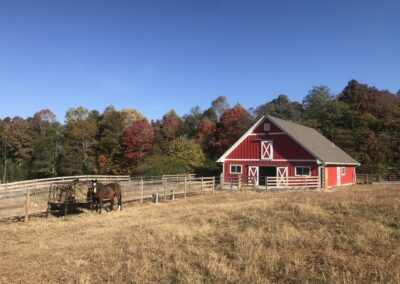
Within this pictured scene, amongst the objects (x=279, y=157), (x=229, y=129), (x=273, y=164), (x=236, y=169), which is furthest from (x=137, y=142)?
(x=279, y=157)

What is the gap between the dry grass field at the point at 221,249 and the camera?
7812 mm

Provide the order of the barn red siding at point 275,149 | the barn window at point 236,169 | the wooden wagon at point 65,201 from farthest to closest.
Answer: the barn window at point 236,169, the barn red siding at point 275,149, the wooden wagon at point 65,201

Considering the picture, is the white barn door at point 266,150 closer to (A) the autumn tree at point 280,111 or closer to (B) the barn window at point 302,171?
(B) the barn window at point 302,171

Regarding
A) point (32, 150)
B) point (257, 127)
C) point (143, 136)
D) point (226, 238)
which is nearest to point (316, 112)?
point (143, 136)

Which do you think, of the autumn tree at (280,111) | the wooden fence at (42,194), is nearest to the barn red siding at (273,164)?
the wooden fence at (42,194)

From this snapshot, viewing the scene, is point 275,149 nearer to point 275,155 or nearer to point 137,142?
point 275,155

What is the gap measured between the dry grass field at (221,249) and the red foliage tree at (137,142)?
50.5 meters

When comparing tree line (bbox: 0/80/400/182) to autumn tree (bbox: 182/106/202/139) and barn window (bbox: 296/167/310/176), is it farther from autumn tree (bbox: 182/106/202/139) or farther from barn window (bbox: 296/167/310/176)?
barn window (bbox: 296/167/310/176)

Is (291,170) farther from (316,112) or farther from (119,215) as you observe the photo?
(316,112)

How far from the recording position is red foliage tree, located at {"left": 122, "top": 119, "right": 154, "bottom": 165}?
65.9 meters

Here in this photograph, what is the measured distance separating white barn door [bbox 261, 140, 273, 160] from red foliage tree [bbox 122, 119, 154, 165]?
1197 inches

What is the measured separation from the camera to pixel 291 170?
37969mm

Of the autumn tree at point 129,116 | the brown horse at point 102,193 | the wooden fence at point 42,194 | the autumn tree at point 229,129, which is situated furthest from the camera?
the autumn tree at point 129,116

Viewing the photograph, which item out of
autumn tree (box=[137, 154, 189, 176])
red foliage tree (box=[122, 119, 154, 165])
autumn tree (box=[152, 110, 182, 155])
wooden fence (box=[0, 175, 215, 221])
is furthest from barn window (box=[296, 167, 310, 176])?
red foliage tree (box=[122, 119, 154, 165])
